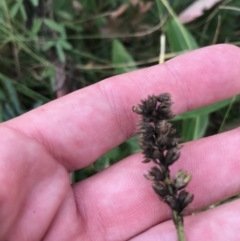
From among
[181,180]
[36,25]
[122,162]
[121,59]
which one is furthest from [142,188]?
[36,25]

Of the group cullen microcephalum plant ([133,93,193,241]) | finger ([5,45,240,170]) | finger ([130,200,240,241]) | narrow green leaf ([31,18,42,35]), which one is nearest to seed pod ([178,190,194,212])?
cullen microcephalum plant ([133,93,193,241])

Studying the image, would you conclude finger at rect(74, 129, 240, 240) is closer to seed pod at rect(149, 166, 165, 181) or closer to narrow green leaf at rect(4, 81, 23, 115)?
seed pod at rect(149, 166, 165, 181)

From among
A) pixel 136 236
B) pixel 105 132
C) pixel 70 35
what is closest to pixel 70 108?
pixel 105 132

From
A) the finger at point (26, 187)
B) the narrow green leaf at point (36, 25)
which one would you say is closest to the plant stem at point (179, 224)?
the finger at point (26, 187)

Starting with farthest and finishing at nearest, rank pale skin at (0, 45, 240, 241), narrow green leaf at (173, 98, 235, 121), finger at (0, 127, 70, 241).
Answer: narrow green leaf at (173, 98, 235, 121) < pale skin at (0, 45, 240, 241) < finger at (0, 127, 70, 241)

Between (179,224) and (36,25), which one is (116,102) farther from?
(36,25)

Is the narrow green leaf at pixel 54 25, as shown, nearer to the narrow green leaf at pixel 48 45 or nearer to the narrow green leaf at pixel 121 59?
the narrow green leaf at pixel 48 45

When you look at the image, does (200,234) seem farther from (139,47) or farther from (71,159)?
(139,47)

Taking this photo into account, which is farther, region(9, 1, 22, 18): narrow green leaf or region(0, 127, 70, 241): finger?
region(9, 1, 22, 18): narrow green leaf
